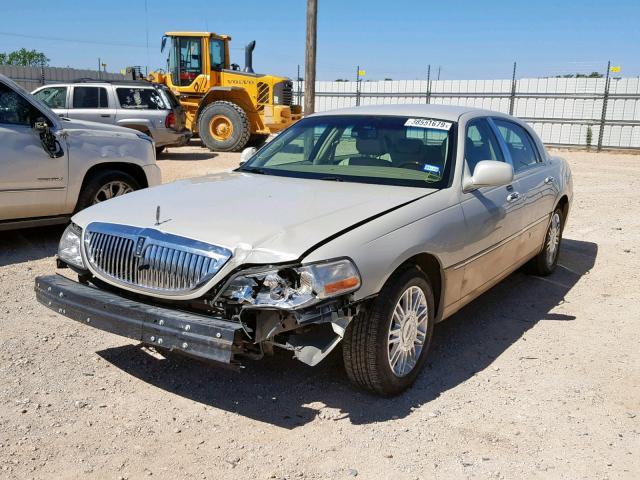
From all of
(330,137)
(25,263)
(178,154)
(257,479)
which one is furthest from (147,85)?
(257,479)

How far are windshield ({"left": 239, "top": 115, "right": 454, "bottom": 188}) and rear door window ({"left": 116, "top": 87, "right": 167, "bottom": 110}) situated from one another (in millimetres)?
11272

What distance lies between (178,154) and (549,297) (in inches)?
548

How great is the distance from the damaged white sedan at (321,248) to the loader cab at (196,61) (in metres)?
14.7

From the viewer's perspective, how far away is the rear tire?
239 inches

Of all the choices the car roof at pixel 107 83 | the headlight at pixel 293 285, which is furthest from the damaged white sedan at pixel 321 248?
the car roof at pixel 107 83

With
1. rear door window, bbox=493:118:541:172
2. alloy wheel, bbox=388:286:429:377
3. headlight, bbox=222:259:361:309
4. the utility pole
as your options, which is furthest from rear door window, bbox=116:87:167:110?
headlight, bbox=222:259:361:309

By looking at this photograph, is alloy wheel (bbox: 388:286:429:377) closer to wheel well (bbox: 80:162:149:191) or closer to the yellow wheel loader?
wheel well (bbox: 80:162:149:191)

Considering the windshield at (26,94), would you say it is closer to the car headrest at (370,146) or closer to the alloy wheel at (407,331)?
the car headrest at (370,146)

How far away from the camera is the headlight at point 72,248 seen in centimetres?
374

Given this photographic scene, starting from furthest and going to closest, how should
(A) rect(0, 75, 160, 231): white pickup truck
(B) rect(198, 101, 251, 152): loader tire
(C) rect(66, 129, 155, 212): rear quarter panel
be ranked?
(B) rect(198, 101, 251, 152): loader tire → (C) rect(66, 129, 155, 212): rear quarter panel → (A) rect(0, 75, 160, 231): white pickup truck

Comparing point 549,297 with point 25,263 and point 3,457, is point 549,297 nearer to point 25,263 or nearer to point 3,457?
point 3,457

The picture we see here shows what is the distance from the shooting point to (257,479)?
287 centimetres

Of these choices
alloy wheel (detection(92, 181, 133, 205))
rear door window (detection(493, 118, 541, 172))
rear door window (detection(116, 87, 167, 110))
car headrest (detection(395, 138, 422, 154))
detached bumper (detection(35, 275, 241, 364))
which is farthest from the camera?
rear door window (detection(116, 87, 167, 110))

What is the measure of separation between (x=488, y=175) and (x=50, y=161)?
4504 millimetres
